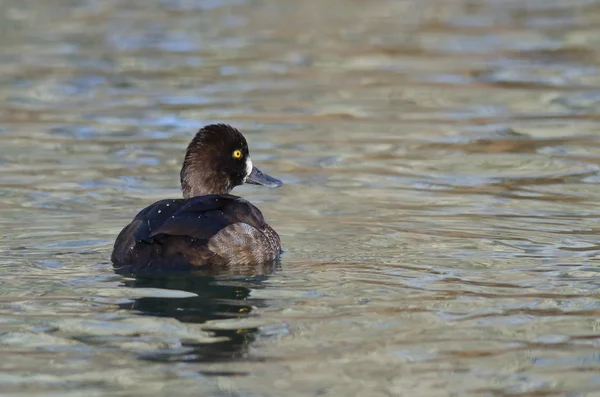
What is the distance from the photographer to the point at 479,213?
9.53 metres

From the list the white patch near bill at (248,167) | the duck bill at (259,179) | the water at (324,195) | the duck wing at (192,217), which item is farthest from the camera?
the duck bill at (259,179)

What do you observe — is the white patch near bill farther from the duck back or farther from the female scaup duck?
the duck back

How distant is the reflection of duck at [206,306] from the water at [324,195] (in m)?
0.02

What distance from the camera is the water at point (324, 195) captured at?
228 inches

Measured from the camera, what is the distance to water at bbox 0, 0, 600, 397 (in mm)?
5789

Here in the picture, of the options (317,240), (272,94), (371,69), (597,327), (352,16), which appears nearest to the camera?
(597,327)

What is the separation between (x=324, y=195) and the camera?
415 inches

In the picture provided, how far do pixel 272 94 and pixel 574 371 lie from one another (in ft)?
32.9

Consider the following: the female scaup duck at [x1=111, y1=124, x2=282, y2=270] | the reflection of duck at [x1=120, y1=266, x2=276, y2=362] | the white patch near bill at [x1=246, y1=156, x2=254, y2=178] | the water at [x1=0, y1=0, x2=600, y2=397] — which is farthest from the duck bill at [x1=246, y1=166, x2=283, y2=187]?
the reflection of duck at [x1=120, y1=266, x2=276, y2=362]

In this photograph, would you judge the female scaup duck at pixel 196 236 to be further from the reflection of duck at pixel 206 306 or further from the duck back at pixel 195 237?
the reflection of duck at pixel 206 306

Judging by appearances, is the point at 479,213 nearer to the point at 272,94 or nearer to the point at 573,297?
the point at 573,297

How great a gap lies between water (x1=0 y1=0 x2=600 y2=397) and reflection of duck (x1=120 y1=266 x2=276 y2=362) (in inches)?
0.8

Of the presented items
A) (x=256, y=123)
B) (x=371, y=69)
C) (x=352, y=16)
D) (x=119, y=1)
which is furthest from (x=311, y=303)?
(x=119, y=1)

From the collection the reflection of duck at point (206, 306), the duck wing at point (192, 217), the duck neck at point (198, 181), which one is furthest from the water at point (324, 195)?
the duck neck at point (198, 181)
